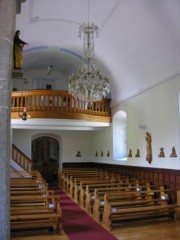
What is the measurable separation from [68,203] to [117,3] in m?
7.01

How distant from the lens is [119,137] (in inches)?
548

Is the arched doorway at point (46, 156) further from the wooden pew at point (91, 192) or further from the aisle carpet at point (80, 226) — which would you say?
the aisle carpet at point (80, 226)

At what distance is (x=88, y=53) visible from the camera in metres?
11.5

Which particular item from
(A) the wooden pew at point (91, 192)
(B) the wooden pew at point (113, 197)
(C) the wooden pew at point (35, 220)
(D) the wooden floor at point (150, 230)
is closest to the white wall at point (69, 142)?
(A) the wooden pew at point (91, 192)

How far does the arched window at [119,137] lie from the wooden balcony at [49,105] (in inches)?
64.8

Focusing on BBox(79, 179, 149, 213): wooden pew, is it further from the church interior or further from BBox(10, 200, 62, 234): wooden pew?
BBox(10, 200, 62, 234): wooden pew

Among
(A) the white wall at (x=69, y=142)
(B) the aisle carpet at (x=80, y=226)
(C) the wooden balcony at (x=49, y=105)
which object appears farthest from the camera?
(A) the white wall at (x=69, y=142)

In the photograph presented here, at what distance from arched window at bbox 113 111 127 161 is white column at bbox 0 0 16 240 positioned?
33.2 feet

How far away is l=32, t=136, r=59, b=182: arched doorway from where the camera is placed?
1652 cm

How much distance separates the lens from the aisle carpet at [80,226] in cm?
589

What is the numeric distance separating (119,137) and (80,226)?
7.64 metres

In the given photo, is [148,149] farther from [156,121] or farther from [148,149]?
[156,121]

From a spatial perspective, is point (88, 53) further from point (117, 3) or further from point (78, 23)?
point (117, 3)

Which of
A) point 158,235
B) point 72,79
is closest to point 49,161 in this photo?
point 72,79
